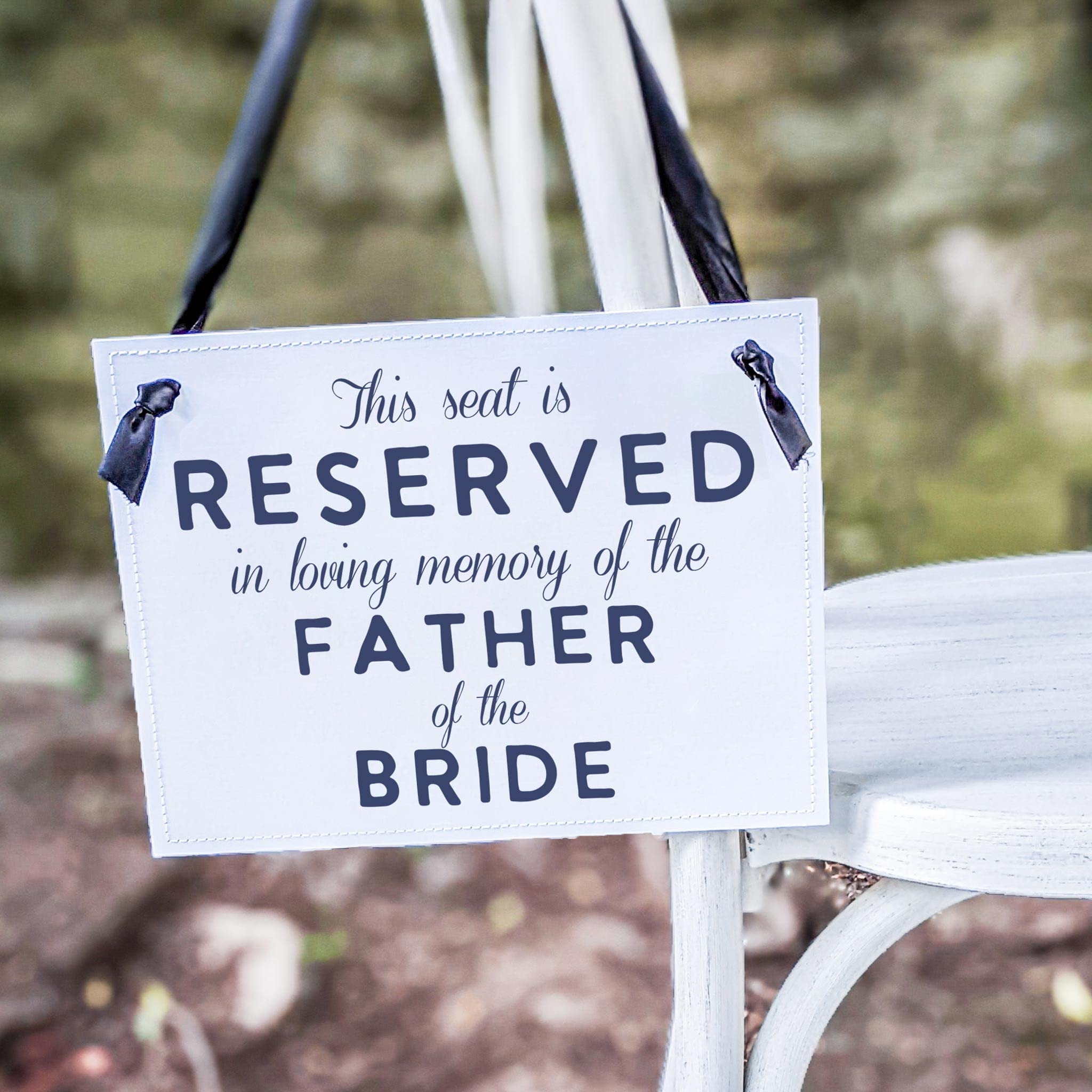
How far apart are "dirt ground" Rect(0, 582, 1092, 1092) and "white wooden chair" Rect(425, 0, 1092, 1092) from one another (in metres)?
0.53

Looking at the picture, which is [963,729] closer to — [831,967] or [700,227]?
[831,967]

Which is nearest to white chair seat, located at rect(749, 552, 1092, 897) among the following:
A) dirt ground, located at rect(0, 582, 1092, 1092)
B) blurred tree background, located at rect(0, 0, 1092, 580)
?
dirt ground, located at rect(0, 582, 1092, 1092)

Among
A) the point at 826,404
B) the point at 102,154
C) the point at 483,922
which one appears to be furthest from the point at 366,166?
the point at 483,922

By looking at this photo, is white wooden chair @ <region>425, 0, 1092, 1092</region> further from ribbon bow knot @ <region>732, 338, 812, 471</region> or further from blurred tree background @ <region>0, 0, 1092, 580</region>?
blurred tree background @ <region>0, 0, 1092, 580</region>

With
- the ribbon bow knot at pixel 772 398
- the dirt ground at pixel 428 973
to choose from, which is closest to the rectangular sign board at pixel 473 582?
the ribbon bow knot at pixel 772 398

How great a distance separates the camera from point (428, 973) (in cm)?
116

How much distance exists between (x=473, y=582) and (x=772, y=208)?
1.31 metres

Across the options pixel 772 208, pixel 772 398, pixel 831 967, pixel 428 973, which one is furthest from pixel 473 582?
pixel 772 208

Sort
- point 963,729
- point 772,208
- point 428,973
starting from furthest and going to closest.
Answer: point 772,208
point 428,973
point 963,729

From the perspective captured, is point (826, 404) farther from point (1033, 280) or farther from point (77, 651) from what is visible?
point (77, 651)

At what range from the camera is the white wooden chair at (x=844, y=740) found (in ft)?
1.61

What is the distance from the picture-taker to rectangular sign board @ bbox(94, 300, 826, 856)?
0.48 m

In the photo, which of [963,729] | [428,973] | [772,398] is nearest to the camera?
[772,398]

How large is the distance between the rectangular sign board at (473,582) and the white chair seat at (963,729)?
0.04m
